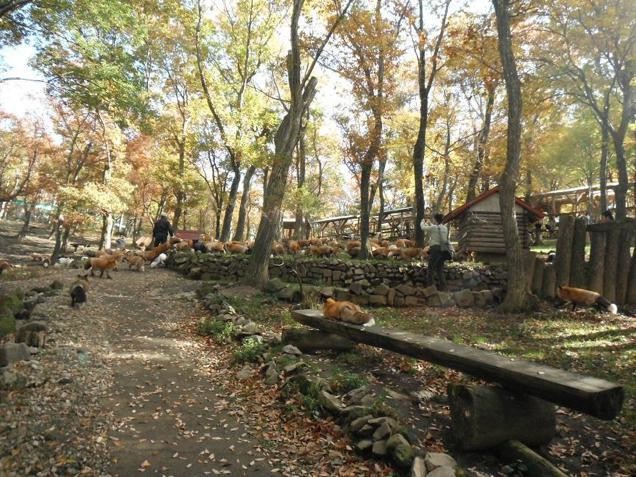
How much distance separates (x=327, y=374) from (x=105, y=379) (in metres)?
2.97

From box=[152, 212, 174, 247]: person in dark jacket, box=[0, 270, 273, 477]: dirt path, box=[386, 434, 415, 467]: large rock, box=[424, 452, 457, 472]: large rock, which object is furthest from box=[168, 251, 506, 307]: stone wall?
box=[424, 452, 457, 472]: large rock

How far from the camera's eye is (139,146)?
25.5 meters

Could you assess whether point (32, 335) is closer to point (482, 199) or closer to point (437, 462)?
point (437, 462)

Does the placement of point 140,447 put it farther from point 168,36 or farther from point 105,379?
point 168,36

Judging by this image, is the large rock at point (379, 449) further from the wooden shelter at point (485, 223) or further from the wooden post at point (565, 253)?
the wooden shelter at point (485, 223)

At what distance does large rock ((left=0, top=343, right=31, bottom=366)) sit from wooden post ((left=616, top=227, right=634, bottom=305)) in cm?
1265

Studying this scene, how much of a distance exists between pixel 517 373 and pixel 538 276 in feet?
27.4

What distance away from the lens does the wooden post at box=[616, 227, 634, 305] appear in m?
10.0

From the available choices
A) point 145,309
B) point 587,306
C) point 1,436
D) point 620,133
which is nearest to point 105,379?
point 1,436

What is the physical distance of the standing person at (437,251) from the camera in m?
10.7

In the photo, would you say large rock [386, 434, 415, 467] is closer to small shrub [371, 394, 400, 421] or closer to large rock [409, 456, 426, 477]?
large rock [409, 456, 426, 477]

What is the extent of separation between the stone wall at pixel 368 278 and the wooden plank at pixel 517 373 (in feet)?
17.2

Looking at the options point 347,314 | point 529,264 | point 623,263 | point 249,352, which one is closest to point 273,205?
point 249,352

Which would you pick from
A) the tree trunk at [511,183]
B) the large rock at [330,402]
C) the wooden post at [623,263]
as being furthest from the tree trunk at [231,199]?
the large rock at [330,402]
